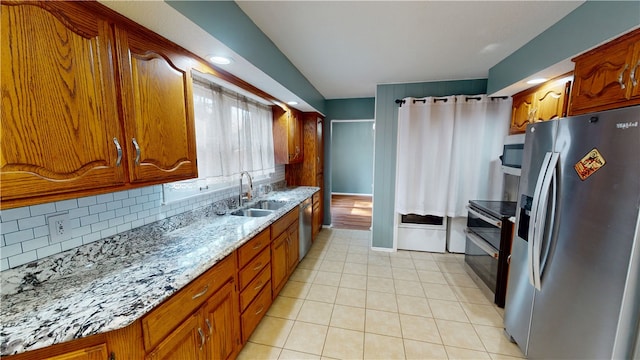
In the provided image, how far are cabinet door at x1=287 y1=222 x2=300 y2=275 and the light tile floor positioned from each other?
0.67 feet

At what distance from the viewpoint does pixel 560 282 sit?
1.38 metres

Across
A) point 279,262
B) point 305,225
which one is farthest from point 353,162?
point 279,262

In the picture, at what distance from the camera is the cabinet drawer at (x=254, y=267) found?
65.7 inches

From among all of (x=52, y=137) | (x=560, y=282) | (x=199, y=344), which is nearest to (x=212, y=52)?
(x=52, y=137)

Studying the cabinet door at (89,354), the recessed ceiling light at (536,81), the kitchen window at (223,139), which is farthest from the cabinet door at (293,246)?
the recessed ceiling light at (536,81)

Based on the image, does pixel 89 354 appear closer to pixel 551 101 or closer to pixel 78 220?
pixel 78 220

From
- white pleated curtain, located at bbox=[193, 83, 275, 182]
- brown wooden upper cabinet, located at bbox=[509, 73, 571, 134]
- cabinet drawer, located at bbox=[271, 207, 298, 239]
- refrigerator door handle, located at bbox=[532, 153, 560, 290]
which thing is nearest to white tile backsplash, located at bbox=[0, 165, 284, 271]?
white pleated curtain, located at bbox=[193, 83, 275, 182]

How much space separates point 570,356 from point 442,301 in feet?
3.55

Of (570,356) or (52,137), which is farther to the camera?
(570,356)

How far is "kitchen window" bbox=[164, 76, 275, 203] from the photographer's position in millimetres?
2004

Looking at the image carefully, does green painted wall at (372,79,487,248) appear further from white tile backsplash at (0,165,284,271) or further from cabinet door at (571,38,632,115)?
white tile backsplash at (0,165,284,271)

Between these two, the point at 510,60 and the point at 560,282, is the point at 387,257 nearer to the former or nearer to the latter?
the point at 560,282

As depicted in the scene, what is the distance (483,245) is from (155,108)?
10.3 feet

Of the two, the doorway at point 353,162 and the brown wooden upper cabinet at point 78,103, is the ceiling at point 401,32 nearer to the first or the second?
the brown wooden upper cabinet at point 78,103
